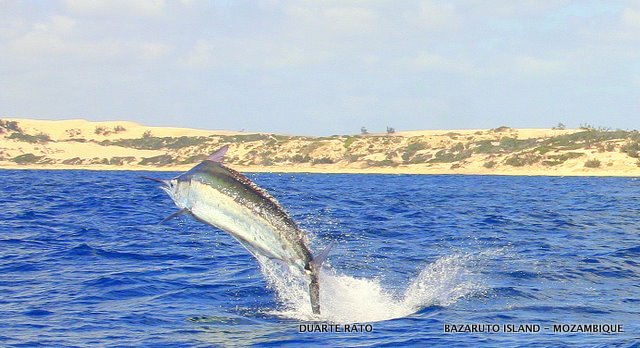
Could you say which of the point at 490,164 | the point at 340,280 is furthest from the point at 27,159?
the point at 340,280

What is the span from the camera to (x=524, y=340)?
10.2 metres

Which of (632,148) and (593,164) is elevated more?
(632,148)

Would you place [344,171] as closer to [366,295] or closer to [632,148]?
[632,148]

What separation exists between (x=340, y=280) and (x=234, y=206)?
5624 millimetres

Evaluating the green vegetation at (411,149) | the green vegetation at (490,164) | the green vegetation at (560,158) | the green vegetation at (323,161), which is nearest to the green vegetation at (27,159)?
the green vegetation at (323,161)

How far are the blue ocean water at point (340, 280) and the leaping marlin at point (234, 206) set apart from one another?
1467 mm

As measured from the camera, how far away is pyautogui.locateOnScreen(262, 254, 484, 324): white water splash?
38.8 ft

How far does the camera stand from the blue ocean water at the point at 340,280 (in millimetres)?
10523

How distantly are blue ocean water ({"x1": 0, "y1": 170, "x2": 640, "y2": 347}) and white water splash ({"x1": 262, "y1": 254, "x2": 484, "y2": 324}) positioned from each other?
41mm

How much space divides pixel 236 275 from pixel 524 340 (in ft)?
20.8

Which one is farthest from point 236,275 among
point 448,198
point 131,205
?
point 448,198

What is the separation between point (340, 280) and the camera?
1428 cm

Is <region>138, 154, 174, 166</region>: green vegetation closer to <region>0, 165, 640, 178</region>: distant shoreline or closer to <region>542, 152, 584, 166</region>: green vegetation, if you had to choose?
<region>0, 165, 640, 178</region>: distant shoreline

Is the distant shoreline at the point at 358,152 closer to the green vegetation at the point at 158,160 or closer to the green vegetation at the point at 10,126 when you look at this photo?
the green vegetation at the point at 158,160
